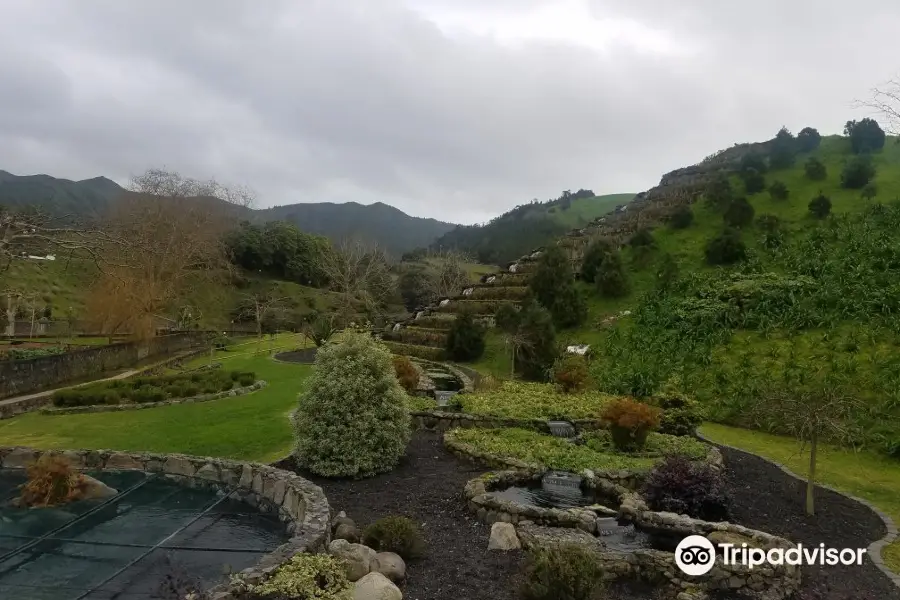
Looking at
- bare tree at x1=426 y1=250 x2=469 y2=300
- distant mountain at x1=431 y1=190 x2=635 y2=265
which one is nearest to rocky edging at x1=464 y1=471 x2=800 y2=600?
bare tree at x1=426 y1=250 x2=469 y2=300

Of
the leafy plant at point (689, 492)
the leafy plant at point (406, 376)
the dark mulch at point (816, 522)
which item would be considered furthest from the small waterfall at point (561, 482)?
the leafy plant at point (406, 376)

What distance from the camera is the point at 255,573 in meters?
6.15

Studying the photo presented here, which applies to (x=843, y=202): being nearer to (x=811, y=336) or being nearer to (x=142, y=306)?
(x=811, y=336)

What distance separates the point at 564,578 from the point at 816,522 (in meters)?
6.03

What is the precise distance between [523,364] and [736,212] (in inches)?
916

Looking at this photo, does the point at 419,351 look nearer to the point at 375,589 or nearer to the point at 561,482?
the point at 561,482

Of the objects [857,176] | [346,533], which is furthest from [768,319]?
[857,176]

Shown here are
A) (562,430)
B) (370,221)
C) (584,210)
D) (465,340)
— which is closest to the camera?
(562,430)

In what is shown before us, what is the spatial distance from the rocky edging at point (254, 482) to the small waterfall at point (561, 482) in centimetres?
471

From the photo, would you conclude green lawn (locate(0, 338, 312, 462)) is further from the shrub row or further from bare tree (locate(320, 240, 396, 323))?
bare tree (locate(320, 240, 396, 323))

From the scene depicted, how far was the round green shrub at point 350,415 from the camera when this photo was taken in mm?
11219

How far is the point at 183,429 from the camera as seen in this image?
46.9 ft

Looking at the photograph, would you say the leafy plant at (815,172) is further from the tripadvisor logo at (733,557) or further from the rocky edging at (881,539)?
the tripadvisor logo at (733,557)

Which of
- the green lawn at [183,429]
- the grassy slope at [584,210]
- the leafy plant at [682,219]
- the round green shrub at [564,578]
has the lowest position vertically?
the green lawn at [183,429]
